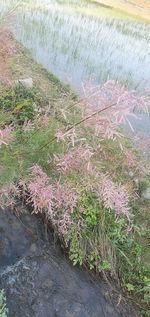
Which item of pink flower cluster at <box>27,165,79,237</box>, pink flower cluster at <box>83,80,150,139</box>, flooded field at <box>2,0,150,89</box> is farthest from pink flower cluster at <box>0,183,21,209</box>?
flooded field at <box>2,0,150,89</box>

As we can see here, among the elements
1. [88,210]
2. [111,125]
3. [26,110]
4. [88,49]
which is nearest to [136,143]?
[26,110]

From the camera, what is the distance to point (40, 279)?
4094mm

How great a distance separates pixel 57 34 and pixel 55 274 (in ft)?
31.5

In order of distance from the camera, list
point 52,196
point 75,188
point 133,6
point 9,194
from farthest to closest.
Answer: point 133,6, point 9,194, point 75,188, point 52,196

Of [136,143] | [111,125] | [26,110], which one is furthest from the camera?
[136,143]

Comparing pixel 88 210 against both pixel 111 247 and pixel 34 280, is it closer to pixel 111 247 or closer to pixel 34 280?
pixel 111 247

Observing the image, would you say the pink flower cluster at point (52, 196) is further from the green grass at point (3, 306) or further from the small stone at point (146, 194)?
the small stone at point (146, 194)

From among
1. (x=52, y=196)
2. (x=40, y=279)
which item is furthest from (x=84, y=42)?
(x=40, y=279)

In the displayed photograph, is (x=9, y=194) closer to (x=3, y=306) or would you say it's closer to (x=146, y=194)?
(x=3, y=306)

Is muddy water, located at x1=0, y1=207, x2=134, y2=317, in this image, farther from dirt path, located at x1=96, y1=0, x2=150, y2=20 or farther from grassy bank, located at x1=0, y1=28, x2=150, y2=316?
dirt path, located at x1=96, y1=0, x2=150, y2=20

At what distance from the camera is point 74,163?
3.85 metres

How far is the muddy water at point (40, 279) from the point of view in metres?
3.93

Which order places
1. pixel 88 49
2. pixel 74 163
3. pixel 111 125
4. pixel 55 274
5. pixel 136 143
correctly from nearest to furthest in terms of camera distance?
pixel 111 125
pixel 74 163
pixel 55 274
pixel 136 143
pixel 88 49

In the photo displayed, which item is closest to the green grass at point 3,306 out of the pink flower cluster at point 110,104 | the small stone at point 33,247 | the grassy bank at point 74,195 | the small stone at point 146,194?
the small stone at point 33,247
